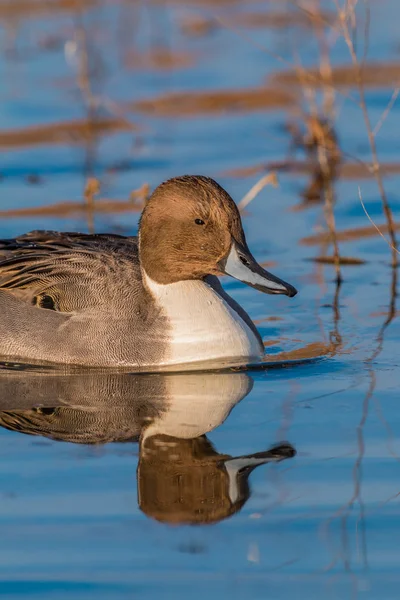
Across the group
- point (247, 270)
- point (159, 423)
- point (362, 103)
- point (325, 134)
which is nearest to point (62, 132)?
point (325, 134)

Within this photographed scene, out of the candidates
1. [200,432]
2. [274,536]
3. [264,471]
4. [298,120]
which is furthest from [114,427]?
[298,120]

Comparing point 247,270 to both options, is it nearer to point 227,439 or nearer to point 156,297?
point 156,297

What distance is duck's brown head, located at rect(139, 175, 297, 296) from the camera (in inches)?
274

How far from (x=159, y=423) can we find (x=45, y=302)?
54.5 inches

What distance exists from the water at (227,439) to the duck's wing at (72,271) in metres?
0.42

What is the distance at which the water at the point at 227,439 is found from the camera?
4.80 meters

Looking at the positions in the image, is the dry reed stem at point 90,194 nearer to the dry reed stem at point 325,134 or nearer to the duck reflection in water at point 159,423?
the dry reed stem at point 325,134

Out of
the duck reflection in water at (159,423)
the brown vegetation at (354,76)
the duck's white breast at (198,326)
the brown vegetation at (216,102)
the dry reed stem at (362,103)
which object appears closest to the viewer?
the duck reflection in water at (159,423)

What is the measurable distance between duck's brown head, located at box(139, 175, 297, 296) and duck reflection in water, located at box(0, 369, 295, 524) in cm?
55

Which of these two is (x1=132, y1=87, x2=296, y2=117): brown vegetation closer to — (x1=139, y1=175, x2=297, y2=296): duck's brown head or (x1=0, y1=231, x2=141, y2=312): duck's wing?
(x1=0, y1=231, x2=141, y2=312): duck's wing

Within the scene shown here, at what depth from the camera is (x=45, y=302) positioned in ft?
24.2

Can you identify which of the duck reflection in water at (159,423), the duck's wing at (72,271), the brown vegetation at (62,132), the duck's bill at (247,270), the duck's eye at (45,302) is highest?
the duck's bill at (247,270)

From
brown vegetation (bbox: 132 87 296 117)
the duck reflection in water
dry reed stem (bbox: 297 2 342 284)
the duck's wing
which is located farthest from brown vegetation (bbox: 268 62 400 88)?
the duck reflection in water

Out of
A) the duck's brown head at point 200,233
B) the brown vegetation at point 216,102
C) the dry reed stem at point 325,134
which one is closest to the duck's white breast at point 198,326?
the duck's brown head at point 200,233
